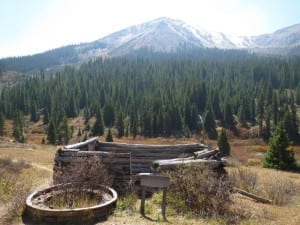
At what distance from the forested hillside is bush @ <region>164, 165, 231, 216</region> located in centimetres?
7236

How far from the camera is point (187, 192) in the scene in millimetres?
12930

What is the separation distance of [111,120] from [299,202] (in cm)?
10669

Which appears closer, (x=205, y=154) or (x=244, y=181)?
(x=205, y=154)

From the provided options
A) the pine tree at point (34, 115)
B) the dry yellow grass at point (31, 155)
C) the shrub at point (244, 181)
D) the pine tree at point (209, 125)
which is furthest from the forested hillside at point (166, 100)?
the shrub at point (244, 181)

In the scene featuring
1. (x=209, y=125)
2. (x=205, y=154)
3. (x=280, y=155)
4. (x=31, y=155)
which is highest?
(x=205, y=154)

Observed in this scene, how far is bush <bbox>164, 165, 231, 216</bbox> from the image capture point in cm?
1267

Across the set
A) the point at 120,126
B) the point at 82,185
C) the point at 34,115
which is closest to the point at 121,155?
the point at 82,185

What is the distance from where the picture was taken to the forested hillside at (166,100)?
108 m

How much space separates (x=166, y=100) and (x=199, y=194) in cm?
11396

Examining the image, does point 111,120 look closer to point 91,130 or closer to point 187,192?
point 91,130

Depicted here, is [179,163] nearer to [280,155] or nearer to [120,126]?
[280,155]

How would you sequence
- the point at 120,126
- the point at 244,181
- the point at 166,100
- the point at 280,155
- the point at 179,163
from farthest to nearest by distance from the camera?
the point at 166,100
the point at 120,126
the point at 280,155
the point at 244,181
the point at 179,163

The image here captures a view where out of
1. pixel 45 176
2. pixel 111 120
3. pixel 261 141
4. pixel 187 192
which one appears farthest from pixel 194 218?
pixel 111 120

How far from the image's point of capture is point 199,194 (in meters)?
12.8
